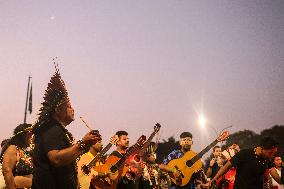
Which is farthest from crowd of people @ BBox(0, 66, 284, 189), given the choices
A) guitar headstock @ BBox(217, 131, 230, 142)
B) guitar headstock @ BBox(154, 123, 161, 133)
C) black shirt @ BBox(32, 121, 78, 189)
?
guitar headstock @ BBox(217, 131, 230, 142)

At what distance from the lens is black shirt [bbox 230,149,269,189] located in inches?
314

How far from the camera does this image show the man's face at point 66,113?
464cm

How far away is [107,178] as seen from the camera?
27.8 feet

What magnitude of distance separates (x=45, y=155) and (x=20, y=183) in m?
2.38

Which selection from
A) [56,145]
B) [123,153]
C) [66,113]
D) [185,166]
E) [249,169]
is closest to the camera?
[56,145]

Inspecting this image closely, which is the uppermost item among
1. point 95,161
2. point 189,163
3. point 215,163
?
Result: point 215,163

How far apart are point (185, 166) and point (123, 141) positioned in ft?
8.34

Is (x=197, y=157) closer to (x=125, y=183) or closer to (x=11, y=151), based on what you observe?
(x=125, y=183)

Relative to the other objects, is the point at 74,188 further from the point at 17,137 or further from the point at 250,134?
the point at 250,134

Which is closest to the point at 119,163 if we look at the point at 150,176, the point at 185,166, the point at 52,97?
the point at 150,176

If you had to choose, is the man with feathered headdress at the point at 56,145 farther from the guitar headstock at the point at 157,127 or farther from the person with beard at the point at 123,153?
the guitar headstock at the point at 157,127

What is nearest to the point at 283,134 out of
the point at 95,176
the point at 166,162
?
the point at 166,162

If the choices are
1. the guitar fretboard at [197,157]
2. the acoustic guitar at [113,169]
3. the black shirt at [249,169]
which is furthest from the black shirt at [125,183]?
the guitar fretboard at [197,157]

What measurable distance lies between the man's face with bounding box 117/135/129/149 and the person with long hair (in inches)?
111
